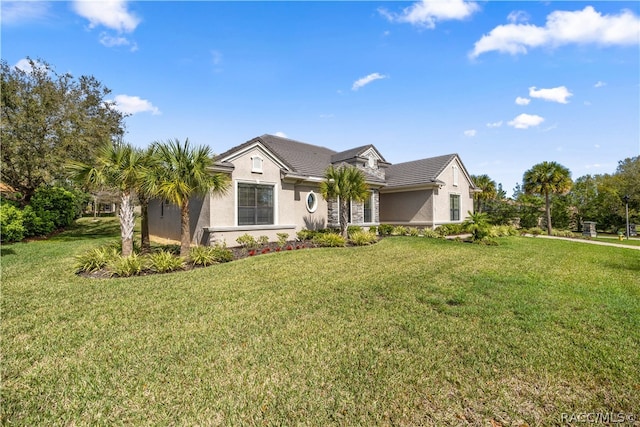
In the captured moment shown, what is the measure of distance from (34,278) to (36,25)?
26.1 ft

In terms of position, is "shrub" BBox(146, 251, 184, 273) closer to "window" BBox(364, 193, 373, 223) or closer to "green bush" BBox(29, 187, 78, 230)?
"window" BBox(364, 193, 373, 223)

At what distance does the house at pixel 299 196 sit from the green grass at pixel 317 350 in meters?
6.00

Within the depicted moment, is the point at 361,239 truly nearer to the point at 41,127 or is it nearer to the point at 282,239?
the point at 282,239

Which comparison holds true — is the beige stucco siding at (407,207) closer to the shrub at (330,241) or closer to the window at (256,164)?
the shrub at (330,241)

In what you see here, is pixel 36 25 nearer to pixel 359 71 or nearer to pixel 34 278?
pixel 34 278

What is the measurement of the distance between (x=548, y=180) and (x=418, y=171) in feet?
37.0

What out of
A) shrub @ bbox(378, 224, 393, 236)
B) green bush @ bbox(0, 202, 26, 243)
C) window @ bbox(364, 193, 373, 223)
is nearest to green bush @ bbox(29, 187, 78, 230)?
green bush @ bbox(0, 202, 26, 243)

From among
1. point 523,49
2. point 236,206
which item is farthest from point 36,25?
point 523,49

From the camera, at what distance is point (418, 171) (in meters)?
21.4

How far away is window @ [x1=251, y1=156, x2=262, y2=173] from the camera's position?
1403cm

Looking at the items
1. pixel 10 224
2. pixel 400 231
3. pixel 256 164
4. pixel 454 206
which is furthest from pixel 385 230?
pixel 10 224

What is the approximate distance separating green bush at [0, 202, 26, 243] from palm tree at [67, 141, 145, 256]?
10095 mm

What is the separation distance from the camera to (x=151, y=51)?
11984 mm

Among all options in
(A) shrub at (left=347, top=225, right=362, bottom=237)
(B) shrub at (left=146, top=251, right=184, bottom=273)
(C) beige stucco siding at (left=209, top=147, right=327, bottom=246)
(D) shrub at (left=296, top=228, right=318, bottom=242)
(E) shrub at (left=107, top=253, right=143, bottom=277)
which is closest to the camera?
(E) shrub at (left=107, top=253, right=143, bottom=277)
